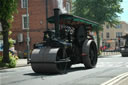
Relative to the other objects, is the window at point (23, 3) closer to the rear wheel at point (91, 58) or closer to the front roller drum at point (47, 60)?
the rear wheel at point (91, 58)

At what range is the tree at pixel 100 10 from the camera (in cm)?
4019

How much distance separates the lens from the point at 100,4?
1594 inches

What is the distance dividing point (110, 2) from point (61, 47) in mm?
30117

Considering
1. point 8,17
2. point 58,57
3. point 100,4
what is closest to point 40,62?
point 58,57

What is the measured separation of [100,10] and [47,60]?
97.2ft

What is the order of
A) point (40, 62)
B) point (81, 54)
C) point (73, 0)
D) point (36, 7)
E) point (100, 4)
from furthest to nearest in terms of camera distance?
point (73, 0)
point (100, 4)
point (36, 7)
point (81, 54)
point (40, 62)

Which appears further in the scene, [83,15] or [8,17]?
[83,15]

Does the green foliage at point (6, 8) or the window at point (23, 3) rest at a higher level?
the window at point (23, 3)

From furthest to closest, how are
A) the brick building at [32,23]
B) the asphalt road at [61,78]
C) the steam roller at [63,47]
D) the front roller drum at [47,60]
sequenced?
the brick building at [32,23]
the steam roller at [63,47]
the front roller drum at [47,60]
the asphalt road at [61,78]

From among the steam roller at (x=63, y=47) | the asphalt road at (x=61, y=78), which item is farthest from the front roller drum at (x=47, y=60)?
the asphalt road at (x=61, y=78)

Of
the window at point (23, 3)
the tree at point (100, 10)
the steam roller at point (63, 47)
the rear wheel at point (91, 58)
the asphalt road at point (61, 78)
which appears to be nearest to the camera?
the asphalt road at point (61, 78)

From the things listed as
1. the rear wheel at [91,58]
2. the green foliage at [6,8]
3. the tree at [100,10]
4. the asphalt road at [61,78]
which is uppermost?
the tree at [100,10]

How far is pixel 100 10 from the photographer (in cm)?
3997

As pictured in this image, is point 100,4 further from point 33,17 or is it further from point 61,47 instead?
point 61,47
